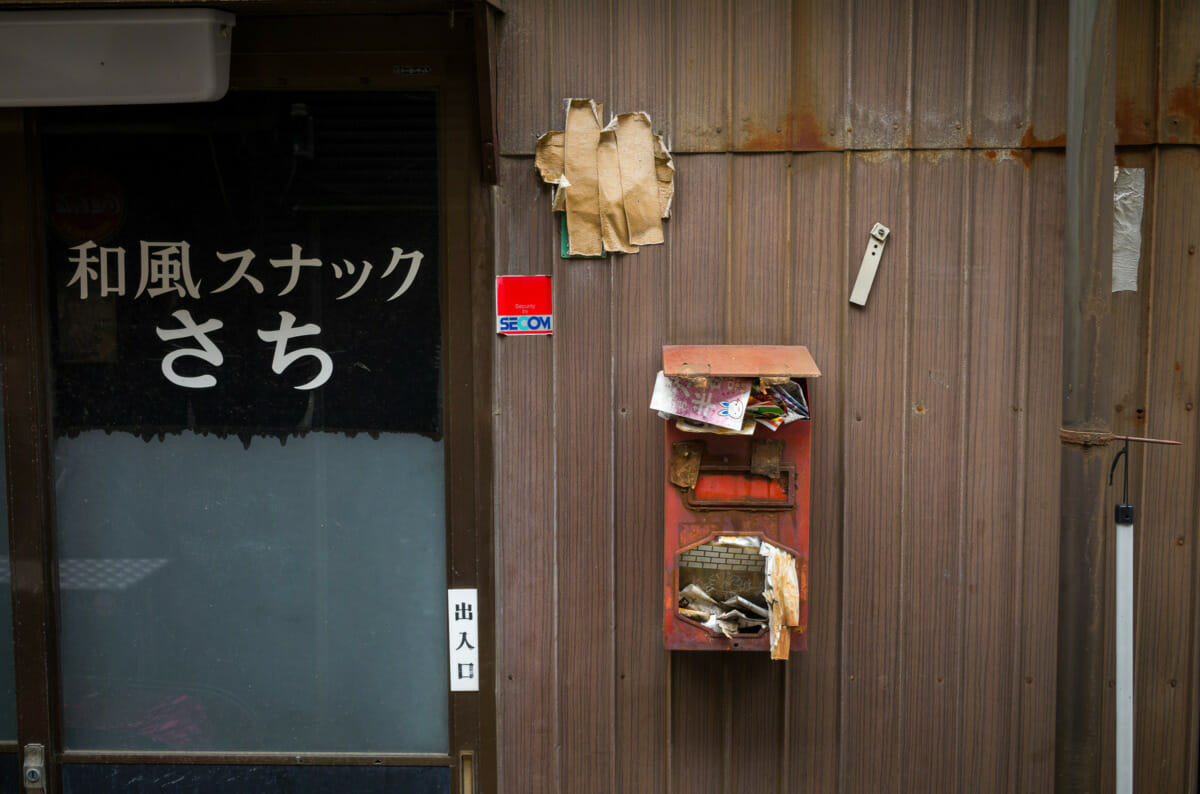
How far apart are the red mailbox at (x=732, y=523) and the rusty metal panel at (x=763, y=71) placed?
2.78ft

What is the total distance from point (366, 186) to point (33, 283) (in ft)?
4.27

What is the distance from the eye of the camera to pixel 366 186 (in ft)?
10.9

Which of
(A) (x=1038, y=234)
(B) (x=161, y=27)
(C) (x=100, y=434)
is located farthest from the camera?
(C) (x=100, y=434)

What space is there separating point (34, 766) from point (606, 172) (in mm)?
3150

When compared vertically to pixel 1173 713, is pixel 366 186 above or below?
above

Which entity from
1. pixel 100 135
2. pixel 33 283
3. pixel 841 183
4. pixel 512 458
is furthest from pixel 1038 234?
pixel 33 283

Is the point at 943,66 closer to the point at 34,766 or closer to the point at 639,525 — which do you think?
the point at 639,525

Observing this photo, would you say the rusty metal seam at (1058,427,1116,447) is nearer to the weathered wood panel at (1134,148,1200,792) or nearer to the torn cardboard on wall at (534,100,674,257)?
the weathered wood panel at (1134,148,1200,792)

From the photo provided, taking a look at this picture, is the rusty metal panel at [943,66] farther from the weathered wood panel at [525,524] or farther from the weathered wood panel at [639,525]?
the weathered wood panel at [525,524]

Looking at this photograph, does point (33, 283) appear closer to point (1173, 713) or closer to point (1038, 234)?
point (1038, 234)

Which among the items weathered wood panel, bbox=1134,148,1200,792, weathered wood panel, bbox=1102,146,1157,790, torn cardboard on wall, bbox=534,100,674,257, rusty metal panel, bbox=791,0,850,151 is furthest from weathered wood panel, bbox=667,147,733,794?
weathered wood panel, bbox=1134,148,1200,792

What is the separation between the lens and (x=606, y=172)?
3232 mm

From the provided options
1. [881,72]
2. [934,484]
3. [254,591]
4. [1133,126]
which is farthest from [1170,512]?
[254,591]

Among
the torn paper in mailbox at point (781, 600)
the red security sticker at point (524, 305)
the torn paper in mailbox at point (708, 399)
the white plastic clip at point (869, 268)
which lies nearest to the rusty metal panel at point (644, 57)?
the red security sticker at point (524, 305)
